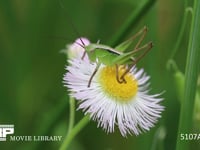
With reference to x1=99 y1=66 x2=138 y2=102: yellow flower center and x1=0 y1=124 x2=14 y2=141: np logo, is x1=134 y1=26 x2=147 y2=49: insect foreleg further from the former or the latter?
x1=0 y1=124 x2=14 y2=141: np logo

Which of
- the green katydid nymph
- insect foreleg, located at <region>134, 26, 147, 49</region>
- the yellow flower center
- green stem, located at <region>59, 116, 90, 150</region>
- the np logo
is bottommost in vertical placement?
green stem, located at <region>59, 116, 90, 150</region>

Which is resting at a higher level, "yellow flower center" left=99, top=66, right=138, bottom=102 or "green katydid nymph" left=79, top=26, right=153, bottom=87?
"green katydid nymph" left=79, top=26, right=153, bottom=87

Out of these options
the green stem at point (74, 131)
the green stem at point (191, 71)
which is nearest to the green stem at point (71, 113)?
the green stem at point (74, 131)

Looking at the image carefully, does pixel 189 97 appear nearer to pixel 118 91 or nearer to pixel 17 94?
pixel 118 91

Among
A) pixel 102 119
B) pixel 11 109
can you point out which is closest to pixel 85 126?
pixel 102 119

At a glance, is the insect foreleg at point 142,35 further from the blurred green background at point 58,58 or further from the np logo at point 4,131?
the np logo at point 4,131

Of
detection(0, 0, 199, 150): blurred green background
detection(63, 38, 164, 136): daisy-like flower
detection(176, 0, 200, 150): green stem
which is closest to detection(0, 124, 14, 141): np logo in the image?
detection(0, 0, 199, 150): blurred green background

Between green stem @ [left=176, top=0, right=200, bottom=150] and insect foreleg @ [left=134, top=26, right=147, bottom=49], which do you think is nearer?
green stem @ [left=176, top=0, right=200, bottom=150]
